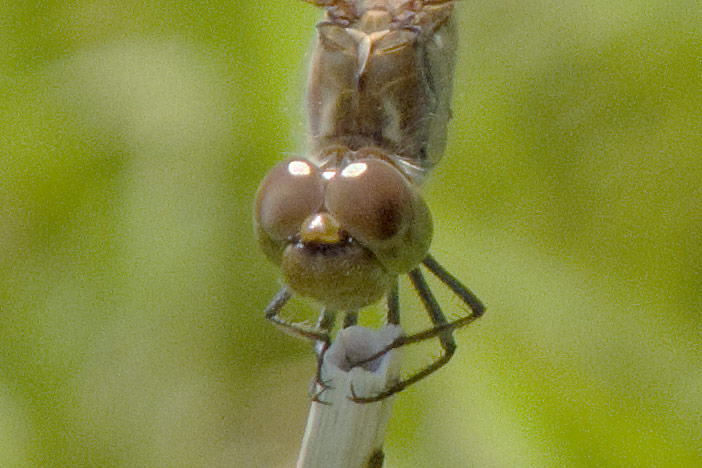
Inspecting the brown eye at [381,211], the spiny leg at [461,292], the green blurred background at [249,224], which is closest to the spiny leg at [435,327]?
the spiny leg at [461,292]

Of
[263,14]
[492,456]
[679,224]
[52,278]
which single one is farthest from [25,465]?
[679,224]

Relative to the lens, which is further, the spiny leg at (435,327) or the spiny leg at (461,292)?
the spiny leg at (461,292)

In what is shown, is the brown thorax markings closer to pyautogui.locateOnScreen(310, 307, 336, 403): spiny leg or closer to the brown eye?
the brown eye

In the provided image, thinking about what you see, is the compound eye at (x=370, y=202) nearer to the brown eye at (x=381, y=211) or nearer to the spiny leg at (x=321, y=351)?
the brown eye at (x=381, y=211)

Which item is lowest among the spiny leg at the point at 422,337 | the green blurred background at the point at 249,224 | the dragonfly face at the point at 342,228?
the green blurred background at the point at 249,224

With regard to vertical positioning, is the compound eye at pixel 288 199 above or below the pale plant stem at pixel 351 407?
above

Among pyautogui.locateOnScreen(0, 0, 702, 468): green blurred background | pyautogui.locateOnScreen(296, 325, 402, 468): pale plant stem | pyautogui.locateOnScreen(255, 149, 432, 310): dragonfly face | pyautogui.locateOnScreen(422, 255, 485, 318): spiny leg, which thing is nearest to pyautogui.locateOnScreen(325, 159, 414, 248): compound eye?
pyautogui.locateOnScreen(255, 149, 432, 310): dragonfly face

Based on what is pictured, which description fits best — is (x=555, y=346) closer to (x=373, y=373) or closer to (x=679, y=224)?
(x=679, y=224)
